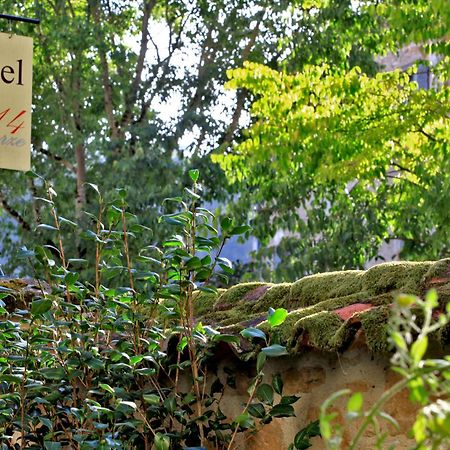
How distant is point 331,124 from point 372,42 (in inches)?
81.7

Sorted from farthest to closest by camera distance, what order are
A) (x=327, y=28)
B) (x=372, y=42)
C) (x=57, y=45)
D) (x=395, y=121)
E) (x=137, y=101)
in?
(x=137, y=101) < (x=57, y=45) < (x=327, y=28) < (x=372, y=42) < (x=395, y=121)

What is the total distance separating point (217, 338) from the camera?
12.5ft

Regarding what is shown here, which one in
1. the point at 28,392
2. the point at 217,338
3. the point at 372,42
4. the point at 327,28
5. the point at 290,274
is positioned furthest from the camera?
the point at 290,274

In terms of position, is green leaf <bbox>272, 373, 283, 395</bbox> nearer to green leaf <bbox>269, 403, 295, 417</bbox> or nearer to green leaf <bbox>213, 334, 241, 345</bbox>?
green leaf <bbox>269, 403, 295, 417</bbox>

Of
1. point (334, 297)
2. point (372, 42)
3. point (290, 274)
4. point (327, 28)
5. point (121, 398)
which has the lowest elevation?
point (121, 398)

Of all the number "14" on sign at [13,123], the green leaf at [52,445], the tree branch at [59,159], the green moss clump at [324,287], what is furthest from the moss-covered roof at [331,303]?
the tree branch at [59,159]

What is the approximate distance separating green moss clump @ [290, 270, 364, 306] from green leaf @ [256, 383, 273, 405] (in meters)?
0.65

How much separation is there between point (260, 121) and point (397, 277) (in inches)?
309

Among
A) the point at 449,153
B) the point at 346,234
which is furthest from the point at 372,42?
the point at 346,234

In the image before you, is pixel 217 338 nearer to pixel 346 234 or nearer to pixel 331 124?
pixel 331 124

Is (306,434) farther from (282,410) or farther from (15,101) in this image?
(15,101)

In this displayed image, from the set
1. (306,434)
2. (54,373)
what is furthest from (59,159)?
(306,434)

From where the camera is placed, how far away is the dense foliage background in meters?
11.4

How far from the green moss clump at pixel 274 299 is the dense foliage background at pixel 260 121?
6.04 meters
